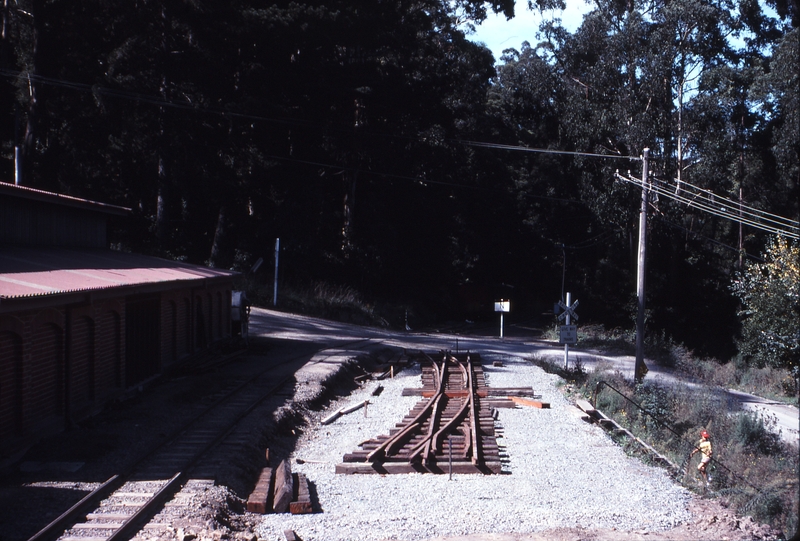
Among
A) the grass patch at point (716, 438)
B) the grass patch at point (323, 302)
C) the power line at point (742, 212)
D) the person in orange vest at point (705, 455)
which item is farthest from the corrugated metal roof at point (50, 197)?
the power line at point (742, 212)

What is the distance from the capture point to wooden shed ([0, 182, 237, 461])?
11.6m

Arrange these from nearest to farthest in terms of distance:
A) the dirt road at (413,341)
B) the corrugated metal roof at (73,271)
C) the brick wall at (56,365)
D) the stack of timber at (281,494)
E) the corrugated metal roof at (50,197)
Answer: the stack of timber at (281,494), the brick wall at (56,365), the corrugated metal roof at (73,271), the corrugated metal roof at (50,197), the dirt road at (413,341)

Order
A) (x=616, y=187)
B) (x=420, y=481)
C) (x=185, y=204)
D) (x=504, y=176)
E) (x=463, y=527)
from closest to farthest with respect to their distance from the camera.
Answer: (x=463, y=527) → (x=420, y=481) → (x=616, y=187) → (x=185, y=204) → (x=504, y=176)

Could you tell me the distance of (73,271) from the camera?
1524cm

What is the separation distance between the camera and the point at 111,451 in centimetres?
1181

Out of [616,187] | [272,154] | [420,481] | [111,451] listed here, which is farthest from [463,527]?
[272,154]

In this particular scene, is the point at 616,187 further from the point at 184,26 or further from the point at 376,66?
the point at 184,26

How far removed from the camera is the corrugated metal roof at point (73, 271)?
39.7 feet

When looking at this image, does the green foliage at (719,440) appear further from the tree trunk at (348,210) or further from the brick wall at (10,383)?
the tree trunk at (348,210)

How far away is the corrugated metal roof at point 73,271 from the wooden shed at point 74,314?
0.13ft

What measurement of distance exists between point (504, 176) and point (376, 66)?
62.2 ft

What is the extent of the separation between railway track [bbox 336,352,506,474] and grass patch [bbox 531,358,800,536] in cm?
293

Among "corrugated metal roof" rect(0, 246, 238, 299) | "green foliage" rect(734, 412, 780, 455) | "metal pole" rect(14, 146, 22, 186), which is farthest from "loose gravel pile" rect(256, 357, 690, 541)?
"metal pole" rect(14, 146, 22, 186)

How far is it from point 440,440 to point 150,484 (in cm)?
562
